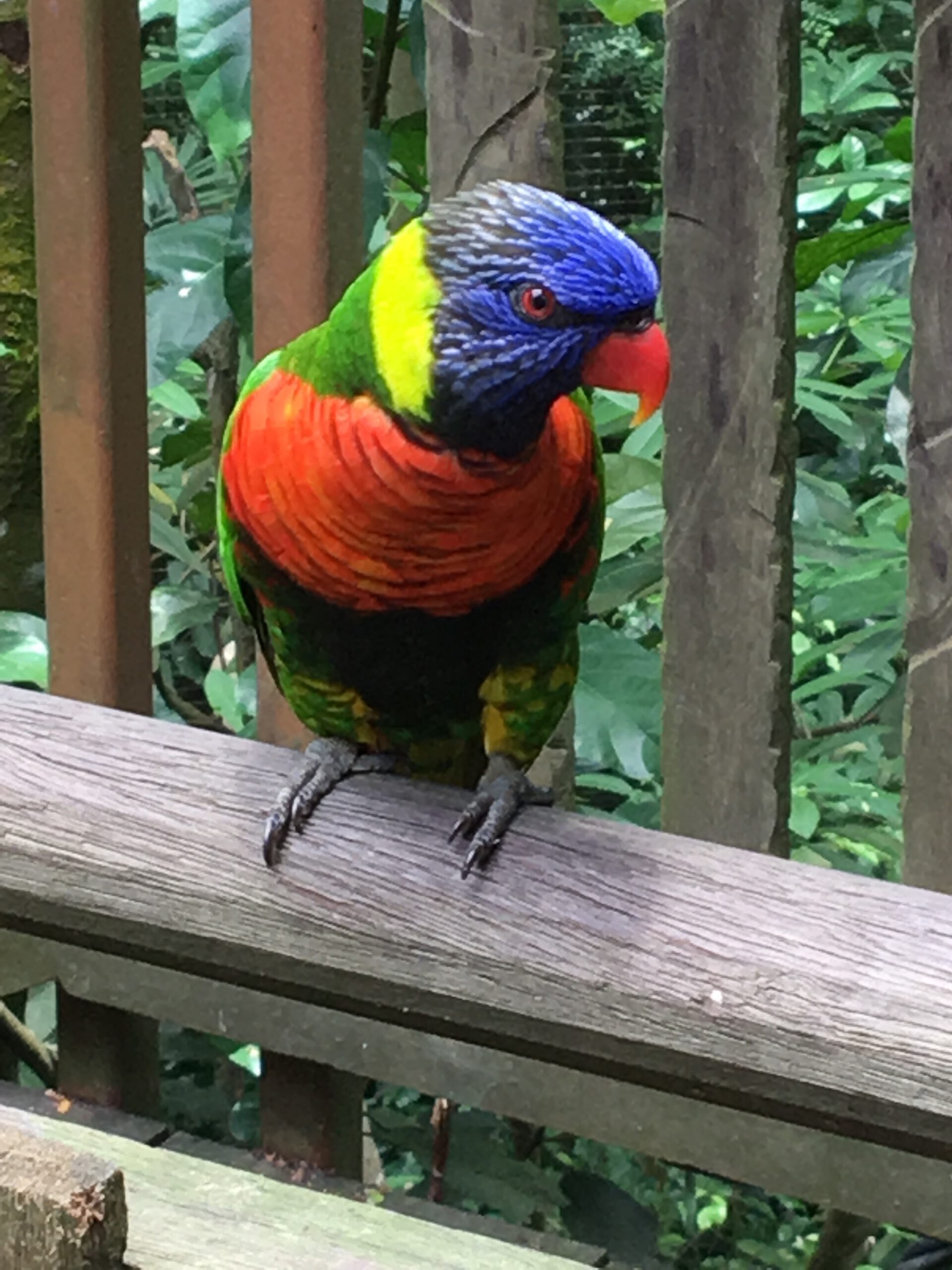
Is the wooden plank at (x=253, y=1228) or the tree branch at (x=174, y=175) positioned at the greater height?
the tree branch at (x=174, y=175)

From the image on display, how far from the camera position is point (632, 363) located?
72cm

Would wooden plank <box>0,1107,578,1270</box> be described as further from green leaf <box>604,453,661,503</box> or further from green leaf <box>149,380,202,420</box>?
green leaf <box>149,380,202,420</box>

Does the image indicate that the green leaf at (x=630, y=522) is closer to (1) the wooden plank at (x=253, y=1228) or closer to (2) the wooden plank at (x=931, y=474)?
(2) the wooden plank at (x=931, y=474)

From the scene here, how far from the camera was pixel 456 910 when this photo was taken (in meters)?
0.70

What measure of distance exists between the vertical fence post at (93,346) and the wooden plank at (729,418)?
1.20ft

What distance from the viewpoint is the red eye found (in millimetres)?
689

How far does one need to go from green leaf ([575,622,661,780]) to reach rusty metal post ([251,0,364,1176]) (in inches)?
13.5

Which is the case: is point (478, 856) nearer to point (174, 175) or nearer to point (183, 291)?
point (183, 291)

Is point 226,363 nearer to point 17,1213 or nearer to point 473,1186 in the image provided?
point 473,1186

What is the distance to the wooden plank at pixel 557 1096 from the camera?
2.85ft

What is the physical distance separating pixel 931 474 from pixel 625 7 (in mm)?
438

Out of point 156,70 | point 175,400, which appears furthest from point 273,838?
point 156,70

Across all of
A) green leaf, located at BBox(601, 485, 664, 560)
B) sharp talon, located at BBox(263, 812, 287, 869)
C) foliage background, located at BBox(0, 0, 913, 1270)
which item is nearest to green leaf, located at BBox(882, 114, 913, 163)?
foliage background, located at BBox(0, 0, 913, 1270)

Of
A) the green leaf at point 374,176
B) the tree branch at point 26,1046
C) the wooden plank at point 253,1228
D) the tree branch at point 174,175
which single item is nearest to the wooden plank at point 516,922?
the wooden plank at point 253,1228
